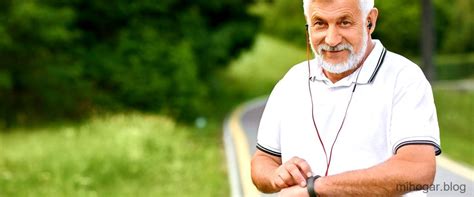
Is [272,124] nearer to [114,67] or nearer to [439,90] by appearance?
[114,67]

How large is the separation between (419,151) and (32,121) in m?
20.2

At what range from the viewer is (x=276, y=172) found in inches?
87.9

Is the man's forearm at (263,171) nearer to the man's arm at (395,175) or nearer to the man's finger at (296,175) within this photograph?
the man's finger at (296,175)

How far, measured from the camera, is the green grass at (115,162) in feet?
38.2

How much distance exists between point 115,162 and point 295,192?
36.9 feet

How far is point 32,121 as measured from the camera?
70.4ft

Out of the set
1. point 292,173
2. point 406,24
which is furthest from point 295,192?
point 406,24

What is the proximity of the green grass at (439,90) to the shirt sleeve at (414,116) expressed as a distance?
12.2 metres

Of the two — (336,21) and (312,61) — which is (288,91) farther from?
(336,21)

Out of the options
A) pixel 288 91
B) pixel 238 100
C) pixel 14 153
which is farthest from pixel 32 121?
pixel 288 91

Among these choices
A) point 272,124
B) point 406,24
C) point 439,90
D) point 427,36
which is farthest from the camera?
point 439,90

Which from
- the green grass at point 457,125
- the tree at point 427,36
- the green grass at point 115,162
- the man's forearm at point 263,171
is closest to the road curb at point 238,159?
the green grass at point 115,162

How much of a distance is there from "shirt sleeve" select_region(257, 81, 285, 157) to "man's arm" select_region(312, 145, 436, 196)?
0.28 meters

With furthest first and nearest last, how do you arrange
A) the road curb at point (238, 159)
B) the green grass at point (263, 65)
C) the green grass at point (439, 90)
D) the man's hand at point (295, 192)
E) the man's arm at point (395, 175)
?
the green grass at point (263, 65) < the green grass at point (439, 90) < the road curb at point (238, 159) < the man's hand at point (295, 192) < the man's arm at point (395, 175)
